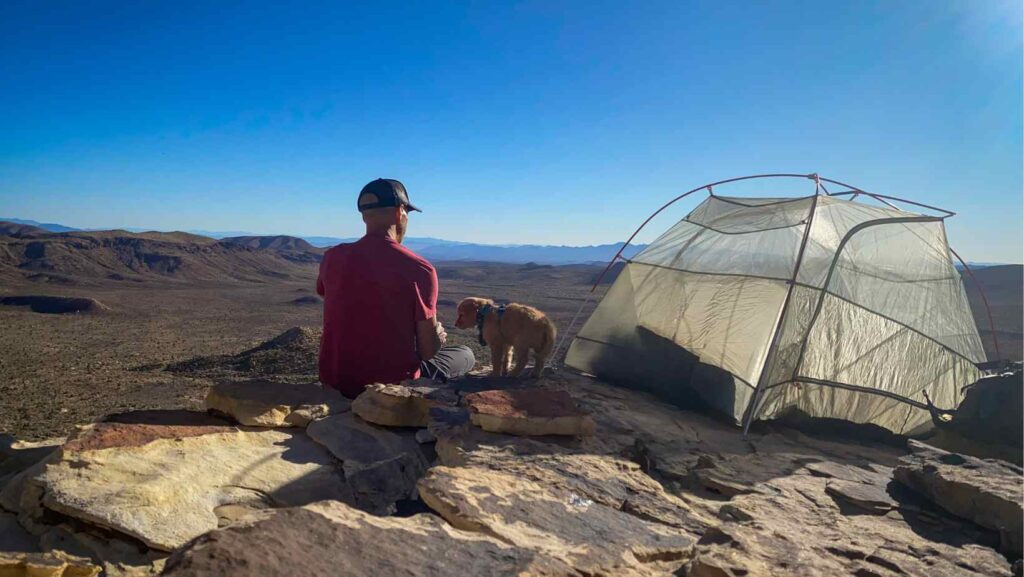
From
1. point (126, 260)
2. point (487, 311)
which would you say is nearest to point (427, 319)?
point (487, 311)

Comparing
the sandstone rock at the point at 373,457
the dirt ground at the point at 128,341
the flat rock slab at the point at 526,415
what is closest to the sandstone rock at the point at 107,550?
the sandstone rock at the point at 373,457

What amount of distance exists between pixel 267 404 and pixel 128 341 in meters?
14.7

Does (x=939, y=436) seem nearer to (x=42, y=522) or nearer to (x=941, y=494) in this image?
(x=941, y=494)

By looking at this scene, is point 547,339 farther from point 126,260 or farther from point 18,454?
point 126,260

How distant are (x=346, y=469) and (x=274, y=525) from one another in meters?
1.06

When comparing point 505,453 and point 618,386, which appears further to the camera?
point 618,386

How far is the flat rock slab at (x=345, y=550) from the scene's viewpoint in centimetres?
152

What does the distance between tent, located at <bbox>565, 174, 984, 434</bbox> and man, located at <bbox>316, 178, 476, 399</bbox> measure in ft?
8.71

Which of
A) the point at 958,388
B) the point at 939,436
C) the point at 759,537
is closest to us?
the point at 759,537

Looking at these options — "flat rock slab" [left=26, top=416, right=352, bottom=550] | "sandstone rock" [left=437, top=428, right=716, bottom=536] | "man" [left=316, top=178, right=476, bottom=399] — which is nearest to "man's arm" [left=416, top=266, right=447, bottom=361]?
"man" [left=316, top=178, right=476, bottom=399]

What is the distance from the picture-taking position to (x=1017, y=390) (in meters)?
4.32

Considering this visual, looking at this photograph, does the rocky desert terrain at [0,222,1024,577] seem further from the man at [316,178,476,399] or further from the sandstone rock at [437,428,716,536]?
the man at [316,178,476,399]

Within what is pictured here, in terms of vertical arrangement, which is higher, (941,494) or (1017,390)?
(1017,390)

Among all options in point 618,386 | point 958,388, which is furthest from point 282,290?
point 958,388
